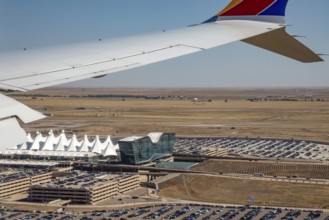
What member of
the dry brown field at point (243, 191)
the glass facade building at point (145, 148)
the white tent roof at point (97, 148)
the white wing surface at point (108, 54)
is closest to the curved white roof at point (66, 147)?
the white tent roof at point (97, 148)

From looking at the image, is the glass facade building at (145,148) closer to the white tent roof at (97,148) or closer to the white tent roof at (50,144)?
the white tent roof at (97,148)

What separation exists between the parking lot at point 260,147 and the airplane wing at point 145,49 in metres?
58.5

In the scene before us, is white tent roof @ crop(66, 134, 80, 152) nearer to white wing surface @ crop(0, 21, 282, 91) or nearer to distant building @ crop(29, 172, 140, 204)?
distant building @ crop(29, 172, 140, 204)

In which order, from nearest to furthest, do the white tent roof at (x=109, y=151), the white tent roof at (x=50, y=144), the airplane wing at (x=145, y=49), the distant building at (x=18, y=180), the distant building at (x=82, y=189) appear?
1. the airplane wing at (x=145, y=49)
2. the distant building at (x=82, y=189)
3. the distant building at (x=18, y=180)
4. the white tent roof at (x=109, y=151)
5. the white tent roof at (x=50, y=144)

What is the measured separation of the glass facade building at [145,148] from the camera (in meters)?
60.2

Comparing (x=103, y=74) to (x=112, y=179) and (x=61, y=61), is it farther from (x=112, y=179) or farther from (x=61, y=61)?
(x=112, y=179)

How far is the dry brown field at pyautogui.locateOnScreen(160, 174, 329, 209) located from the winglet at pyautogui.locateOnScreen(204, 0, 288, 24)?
1273 inches

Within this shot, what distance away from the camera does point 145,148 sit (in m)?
62.1

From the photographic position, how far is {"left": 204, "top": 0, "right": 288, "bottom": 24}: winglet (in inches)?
380

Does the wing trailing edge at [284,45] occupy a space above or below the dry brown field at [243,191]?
above

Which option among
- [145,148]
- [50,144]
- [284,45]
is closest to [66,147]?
[50,144]

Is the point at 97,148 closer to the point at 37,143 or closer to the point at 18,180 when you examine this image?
the point at 37,143

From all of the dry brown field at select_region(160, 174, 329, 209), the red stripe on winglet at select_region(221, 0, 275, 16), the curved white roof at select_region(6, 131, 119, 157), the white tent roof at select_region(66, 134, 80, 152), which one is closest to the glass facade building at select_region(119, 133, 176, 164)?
the curved white roof at select_region(6, 131, 119, 157)

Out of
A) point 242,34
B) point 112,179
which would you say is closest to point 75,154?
point 112,179
